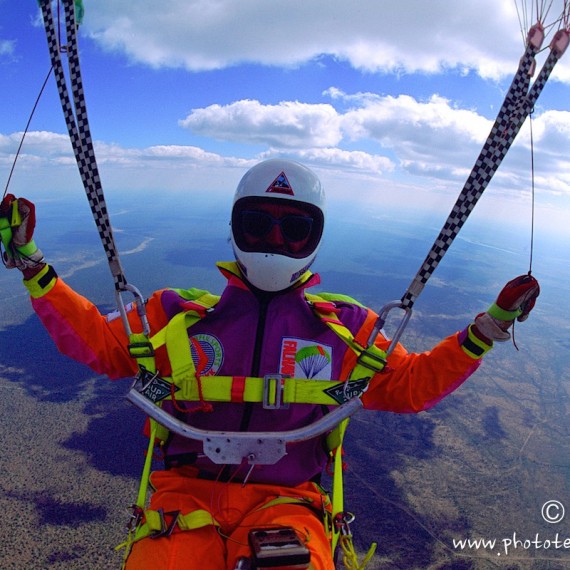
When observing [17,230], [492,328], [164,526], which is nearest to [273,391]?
[164,526]

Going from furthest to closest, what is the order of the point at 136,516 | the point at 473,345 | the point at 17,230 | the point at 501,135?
the point at 473,345, the point at 136,516, the point at 17,230, the point at 501,135

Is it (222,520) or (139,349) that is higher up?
(139,349)

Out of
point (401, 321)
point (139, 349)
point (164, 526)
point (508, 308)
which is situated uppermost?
point (508, 308)

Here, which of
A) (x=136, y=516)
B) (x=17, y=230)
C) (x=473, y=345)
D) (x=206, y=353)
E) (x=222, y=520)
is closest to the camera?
(x=17, y=230)

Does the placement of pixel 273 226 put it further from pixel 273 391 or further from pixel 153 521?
pixel 153 521

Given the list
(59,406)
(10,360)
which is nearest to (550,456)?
(59,406)

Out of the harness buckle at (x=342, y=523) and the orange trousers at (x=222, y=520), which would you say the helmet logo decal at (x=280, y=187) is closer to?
the orange trousers at (x=222, y=520)
